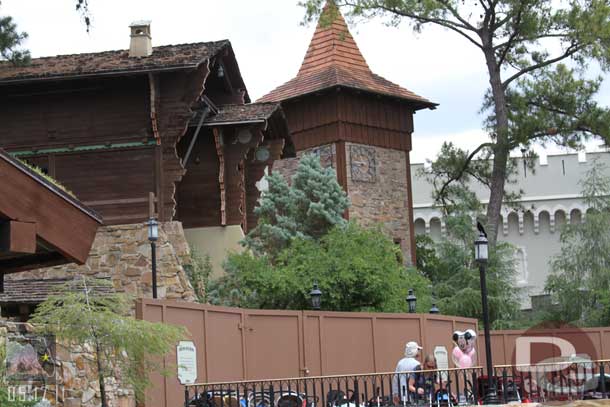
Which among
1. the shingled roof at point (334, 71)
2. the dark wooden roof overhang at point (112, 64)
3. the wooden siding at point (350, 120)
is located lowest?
the dark wooden roof overhang at point (112, 64)

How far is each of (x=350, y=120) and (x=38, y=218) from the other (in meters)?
31.4

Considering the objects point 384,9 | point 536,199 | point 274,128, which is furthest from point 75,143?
point 536,199

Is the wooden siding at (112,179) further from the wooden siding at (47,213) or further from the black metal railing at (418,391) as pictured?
the wooden siding at (47,213)

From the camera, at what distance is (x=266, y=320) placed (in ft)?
64.6

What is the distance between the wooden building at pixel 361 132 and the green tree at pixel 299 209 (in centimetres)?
789

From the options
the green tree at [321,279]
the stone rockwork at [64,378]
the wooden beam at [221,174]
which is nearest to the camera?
the stone rockwork at [64,378]

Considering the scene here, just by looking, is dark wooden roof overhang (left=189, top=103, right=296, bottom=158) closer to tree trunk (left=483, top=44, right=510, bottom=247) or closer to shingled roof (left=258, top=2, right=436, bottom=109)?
shingled roof (left=258, top=2, right=436, bottom=109)

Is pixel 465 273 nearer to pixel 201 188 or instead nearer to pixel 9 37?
pixel 201 188

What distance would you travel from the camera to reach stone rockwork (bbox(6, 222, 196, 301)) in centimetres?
2536

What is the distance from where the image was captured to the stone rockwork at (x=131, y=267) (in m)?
25.4

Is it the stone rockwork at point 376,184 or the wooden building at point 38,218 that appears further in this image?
the stone rockwork at point 376,184

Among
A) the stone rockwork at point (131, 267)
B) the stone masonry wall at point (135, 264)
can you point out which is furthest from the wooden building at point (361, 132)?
the stone rockwork at point (131, 267)

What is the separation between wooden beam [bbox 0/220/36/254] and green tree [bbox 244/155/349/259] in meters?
20.6

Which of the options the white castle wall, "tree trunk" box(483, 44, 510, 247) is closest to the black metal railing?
"tree trunk" box(483, 44, 510, 247)
